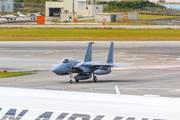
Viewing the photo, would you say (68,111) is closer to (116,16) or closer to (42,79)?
(42,79)

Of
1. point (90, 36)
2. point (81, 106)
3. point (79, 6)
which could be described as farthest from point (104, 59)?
point (79, 6)

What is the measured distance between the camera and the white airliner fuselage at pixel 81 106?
732cm

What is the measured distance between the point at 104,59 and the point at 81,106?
33.9 meters

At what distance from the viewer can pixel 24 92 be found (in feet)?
28.9

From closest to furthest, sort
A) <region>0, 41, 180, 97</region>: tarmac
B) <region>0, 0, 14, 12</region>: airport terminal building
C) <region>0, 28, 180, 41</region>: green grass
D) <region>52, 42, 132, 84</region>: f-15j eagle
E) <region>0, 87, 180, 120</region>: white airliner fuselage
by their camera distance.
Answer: <region>0, 87, 180, 120</region>: white airliner fuselage
<region>0, 41, 180, 97</region>: tarmac
<region>52, 42, 132, 84</region>: f-15j eagle
<region>0, 28, 180, 41</region>: green grass
<region>0, 0, 14, 12</region>: airport terminal building

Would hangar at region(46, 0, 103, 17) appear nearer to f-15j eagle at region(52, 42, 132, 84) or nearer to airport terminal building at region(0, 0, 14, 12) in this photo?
airport terminal building at region(0, 0, 14, 12)

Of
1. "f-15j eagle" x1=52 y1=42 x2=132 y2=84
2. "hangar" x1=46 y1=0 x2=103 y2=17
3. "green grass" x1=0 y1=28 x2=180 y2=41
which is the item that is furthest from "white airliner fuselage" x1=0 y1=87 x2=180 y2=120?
"hangar" x1=46 y1=0 x2=103 y2=17

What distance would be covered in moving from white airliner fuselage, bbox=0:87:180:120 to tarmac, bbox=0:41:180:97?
15.0 metres

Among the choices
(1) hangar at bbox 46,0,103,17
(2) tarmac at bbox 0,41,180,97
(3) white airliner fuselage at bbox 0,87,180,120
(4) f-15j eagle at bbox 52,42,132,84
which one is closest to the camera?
(3) white airliner fuselage at bbox 0,87,180,120

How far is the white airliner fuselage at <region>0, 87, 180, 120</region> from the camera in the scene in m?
7.32

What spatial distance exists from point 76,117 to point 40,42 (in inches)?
2095

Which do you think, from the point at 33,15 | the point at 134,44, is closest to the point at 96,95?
the point at 134,44

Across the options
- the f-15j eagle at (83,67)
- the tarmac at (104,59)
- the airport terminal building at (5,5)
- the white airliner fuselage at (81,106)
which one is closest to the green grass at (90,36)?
the tarmac at (104,59)

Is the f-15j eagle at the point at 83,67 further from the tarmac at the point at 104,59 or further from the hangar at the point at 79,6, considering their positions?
the hangar at the point at 79,6
